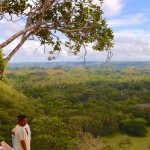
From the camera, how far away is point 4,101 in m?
48.8

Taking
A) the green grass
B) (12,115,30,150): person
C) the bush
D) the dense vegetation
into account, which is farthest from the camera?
the bush

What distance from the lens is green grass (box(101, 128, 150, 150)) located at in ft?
220

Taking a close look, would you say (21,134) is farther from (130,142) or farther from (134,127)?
(134,127)

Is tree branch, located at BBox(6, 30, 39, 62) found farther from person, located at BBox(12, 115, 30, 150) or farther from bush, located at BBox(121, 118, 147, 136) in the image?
bush, located at BBox(121, 118, 147, 136)

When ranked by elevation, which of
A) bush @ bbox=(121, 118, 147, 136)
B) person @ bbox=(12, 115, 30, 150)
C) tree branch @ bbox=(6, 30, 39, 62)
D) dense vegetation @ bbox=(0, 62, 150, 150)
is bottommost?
bush @ bbox=(121, 118, 147, 136)

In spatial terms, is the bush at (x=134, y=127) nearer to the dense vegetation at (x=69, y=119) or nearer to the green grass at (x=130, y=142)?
the dense vegetation at (x=69, y=119)

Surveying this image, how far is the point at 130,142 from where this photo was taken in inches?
2808

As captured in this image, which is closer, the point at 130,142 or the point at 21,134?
the point at 21,134

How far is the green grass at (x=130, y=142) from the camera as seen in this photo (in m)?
67.0

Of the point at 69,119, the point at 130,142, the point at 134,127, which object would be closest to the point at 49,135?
the point at 69,119

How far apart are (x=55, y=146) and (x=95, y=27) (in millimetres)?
27232

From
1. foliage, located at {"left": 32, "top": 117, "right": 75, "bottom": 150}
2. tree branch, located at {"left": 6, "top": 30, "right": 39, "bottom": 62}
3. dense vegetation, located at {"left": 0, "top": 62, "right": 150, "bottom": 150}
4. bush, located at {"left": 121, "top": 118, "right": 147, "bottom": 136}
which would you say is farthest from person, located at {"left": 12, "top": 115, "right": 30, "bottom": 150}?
bush, located at {"left": 121, "top": 118, "right": 147, "bottom": 136}

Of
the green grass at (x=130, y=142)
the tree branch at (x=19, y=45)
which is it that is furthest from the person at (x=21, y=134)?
the green grass at (x=130, y=142)

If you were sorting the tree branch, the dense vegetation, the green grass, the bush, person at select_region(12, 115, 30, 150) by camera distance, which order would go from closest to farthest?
person at select_region(12, 115, 30, 150) → the tree branch → the dense vegetation → the green grass → the bush
